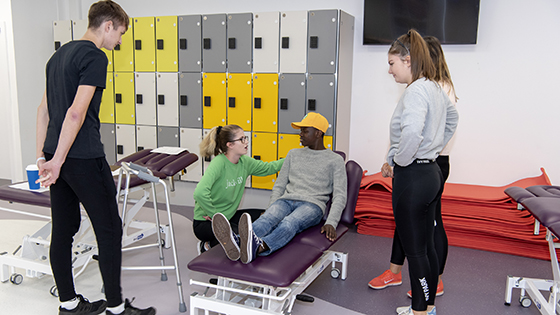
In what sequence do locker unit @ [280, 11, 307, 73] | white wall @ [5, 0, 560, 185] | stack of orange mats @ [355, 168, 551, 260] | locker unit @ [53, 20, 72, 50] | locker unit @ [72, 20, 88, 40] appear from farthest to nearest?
locker unit @ [53, 20, 72, 50]
locker unit @ [72, 20, 88, 40]
locker unit @ [280, 11, 307, 73]
white wall @ [5, 0, 560, 185]
stack of orange mats @ [355, 168, 551, 260]

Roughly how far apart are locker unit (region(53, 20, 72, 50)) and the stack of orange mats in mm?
3900

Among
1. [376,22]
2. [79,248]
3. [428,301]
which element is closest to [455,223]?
[428,301]

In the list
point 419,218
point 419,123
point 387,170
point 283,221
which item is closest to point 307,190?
point 283,221

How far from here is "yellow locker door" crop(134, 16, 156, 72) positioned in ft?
15.4

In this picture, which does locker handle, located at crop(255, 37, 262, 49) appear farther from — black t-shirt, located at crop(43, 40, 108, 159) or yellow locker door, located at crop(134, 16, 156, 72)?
black t-shirt, located at crop(43, 40, 108, 159)

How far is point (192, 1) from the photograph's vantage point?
16.8 ft

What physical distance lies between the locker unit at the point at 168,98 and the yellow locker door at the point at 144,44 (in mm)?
183

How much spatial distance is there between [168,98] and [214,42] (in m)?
0.82

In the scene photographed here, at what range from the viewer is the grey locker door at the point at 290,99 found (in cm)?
418

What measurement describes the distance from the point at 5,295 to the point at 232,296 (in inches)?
58.4

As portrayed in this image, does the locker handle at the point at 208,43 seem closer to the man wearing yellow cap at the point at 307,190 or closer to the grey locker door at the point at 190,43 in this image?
the grey locker door at the point at 190,43

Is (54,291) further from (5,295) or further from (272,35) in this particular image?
(272,35)

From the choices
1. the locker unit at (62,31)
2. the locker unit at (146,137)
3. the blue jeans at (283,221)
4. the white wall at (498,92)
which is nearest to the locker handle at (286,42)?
the white wall at (498,92)

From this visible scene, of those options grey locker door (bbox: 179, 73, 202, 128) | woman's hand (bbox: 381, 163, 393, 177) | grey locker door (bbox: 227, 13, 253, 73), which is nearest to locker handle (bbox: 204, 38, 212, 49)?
grey locker door (bbox: 227, 13, 253, 73)
